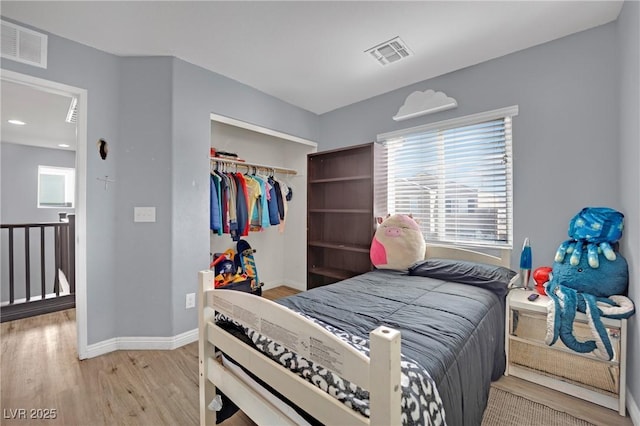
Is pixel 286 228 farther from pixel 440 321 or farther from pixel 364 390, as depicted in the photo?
pixel 364 390

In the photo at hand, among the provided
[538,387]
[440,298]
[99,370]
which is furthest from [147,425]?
[538,387]

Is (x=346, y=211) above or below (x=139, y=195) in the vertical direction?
below

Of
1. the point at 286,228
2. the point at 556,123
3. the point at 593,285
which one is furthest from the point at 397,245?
the point at 286,228

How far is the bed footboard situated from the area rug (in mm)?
1225

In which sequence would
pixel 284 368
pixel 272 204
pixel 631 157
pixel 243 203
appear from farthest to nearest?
pixel 272 204 < pixel 243 203 < pixel 631 157 < pixel 284 368

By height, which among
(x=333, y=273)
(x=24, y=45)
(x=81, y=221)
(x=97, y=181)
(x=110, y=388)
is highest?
(x=24, y=45)

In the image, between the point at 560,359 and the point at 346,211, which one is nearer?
the point at 560,359

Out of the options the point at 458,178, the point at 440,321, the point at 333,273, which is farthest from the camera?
the point at 333,273

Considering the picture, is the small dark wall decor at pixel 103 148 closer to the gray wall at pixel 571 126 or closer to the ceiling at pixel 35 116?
the ceiling at pixel 35 116

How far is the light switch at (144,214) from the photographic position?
2.32m

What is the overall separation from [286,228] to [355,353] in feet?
11.2

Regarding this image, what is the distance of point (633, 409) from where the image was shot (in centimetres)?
148

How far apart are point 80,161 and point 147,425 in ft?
6.30

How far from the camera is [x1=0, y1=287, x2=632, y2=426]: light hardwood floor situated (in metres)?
1.54
